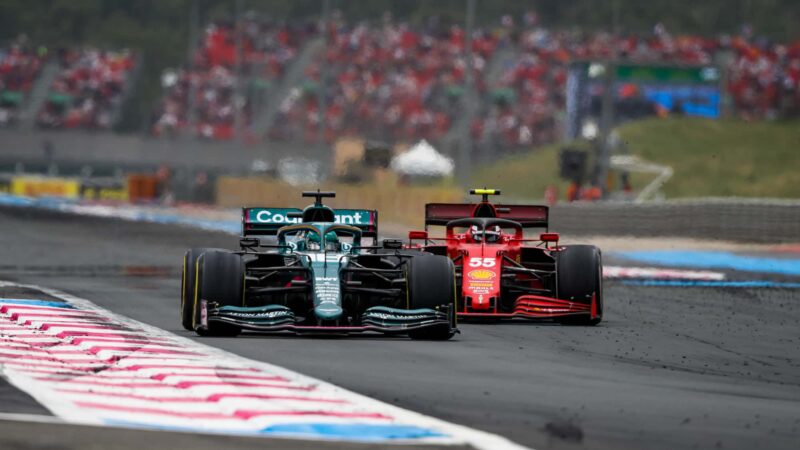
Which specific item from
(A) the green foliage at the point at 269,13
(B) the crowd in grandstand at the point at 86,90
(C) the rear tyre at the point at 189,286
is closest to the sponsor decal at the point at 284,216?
(C) the rear tyre at the point at 189,286

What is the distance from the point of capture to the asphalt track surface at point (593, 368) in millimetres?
9406

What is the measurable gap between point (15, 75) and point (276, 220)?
50.3 metres

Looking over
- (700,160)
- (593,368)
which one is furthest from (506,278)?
(700,160)

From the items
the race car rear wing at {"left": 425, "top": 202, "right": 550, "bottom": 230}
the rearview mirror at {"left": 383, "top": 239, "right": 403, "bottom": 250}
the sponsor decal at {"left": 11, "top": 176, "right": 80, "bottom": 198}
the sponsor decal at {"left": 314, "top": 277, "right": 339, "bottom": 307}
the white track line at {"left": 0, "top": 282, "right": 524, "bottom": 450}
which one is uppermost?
the sponsor decal at {"left": 11, "top": 176, "right": 80, "bottom": 198}

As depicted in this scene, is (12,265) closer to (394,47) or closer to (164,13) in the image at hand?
(394,47)

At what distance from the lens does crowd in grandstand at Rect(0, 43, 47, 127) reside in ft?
210

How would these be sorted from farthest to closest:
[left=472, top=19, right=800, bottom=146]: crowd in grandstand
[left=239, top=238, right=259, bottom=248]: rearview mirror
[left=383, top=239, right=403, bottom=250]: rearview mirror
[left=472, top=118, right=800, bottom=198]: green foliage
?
[left=472, top=19, right=800, bottom=146]: crowd in grandstand < [left=472, top=118, right=800, bottom=198]: green foliage < [left=239, top=238, right=259, bottom=248]: rearview mirror < [left=383, top=239, right=403, bottom=250]: rearview mirror

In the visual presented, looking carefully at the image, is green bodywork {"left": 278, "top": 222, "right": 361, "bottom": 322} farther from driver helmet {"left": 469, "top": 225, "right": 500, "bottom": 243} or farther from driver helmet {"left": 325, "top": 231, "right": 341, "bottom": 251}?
driver helmet {"left": 469, "top": 225, "right": 500, "bottom": 243}

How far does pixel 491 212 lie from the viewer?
19.0 meters

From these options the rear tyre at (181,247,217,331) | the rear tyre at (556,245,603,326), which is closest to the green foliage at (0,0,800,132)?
the rear tyre at (556,245,603,326)

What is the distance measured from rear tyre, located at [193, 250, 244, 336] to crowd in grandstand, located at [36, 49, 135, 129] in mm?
48775

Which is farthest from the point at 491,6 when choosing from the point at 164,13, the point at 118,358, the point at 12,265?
the point at 118,358

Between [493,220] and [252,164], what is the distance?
4130 centimetres

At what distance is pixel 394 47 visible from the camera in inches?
2486
